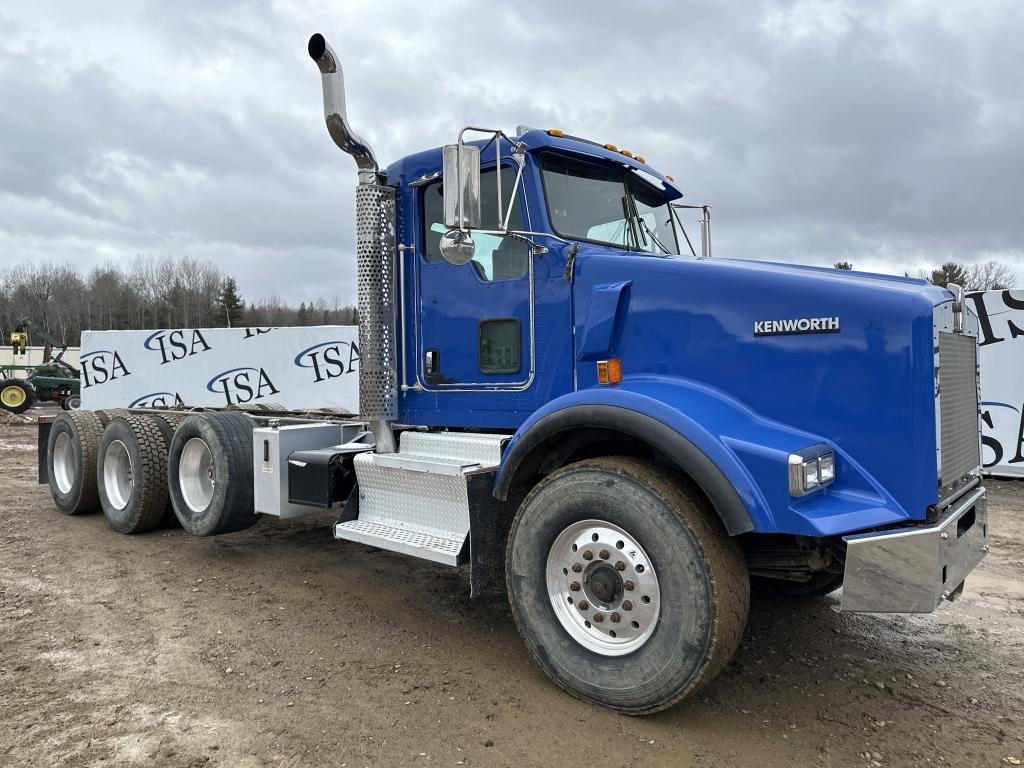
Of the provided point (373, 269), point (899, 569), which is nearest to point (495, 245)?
point (373, 269)

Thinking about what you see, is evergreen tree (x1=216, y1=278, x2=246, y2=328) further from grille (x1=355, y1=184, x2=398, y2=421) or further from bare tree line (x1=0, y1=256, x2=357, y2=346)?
grille (x1=355, y1=184, x2=398, y2=421)

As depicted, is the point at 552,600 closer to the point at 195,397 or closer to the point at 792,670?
the point at 792,670

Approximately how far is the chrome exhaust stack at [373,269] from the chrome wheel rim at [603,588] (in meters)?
1.82

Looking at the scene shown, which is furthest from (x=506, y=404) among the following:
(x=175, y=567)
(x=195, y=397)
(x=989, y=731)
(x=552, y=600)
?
(x=195, y=397)

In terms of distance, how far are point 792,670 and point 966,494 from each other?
1305 mm

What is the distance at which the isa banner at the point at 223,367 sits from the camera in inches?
583

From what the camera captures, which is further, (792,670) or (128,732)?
(792,670)

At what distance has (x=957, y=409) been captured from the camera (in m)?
3.39

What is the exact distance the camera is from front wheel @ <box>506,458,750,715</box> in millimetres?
3049

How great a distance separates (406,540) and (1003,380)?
9707mm

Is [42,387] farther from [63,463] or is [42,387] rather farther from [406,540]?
[406,540]

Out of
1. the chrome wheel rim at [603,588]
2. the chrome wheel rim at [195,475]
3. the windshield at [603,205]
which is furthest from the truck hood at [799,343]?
the chrome wheel rim at [195,475]

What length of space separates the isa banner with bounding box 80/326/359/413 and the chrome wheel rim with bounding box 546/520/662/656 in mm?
11244

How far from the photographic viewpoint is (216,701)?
3469 mm
